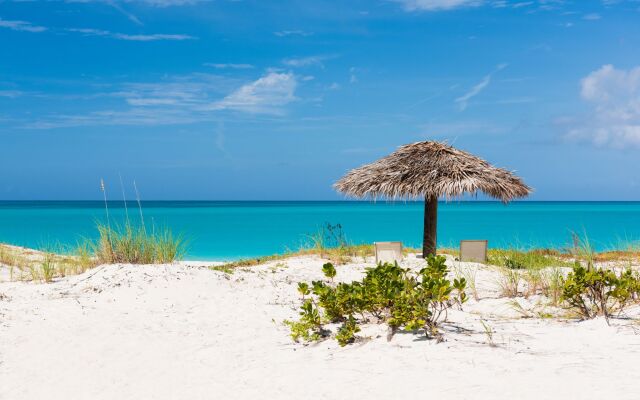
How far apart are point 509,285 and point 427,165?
172 inches

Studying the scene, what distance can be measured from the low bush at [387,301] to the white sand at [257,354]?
12 cm

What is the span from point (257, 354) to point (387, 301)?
987mm

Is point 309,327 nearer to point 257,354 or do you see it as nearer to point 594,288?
point 257,354

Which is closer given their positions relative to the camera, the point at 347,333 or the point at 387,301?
the point at 347,333

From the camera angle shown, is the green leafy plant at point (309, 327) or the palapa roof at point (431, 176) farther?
the palapa roof at point (431, 176)

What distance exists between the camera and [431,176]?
33.7ft

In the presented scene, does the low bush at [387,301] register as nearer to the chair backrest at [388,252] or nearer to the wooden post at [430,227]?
the chair backrest at [388,252]

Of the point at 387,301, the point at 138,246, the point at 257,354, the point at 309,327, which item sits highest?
the point at 138,246

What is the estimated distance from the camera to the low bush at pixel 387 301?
3.96 m

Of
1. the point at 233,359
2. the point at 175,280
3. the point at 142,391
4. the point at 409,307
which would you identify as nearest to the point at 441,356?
the point at 409,307

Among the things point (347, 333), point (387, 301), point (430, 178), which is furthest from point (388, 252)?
point (347, 333)

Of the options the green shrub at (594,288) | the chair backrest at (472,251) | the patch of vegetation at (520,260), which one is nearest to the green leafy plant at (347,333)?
the green shrub at (594,288)

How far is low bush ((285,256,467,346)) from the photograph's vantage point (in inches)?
156

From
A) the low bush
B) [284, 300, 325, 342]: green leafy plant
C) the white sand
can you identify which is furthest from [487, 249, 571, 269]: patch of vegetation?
[284, 300, 325, 342]: green leafy plant
